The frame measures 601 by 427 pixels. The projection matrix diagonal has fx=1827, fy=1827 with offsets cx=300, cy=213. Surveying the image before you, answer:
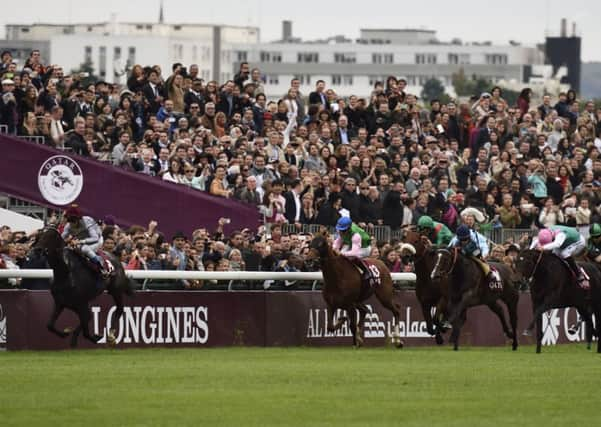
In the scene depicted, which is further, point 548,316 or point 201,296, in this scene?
point 548,316

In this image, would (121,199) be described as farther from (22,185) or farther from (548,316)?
(548,316)

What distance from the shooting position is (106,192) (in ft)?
89.4

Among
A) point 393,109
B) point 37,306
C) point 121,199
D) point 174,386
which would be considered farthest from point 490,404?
point 393,109

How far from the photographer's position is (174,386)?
16.9m

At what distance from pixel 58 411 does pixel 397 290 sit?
12.4 m

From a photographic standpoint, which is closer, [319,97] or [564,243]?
[564,243]

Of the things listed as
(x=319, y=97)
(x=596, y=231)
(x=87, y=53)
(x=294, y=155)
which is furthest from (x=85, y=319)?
(x=87, y=53)

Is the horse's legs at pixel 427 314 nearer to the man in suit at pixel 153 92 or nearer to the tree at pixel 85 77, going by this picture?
the man in suit at pixel 153 92

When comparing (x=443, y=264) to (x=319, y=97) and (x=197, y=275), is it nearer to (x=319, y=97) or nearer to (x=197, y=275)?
(x=197, y=275)

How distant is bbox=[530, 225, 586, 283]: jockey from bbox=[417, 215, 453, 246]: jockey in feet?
4.59

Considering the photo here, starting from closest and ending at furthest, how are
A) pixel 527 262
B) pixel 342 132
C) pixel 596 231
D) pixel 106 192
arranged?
pixel 527 262
pixel 596 231
pixel 106 192
pixel 342 132

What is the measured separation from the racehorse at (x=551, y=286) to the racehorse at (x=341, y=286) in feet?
7.03

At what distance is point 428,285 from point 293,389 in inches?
326

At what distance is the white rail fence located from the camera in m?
22.6
